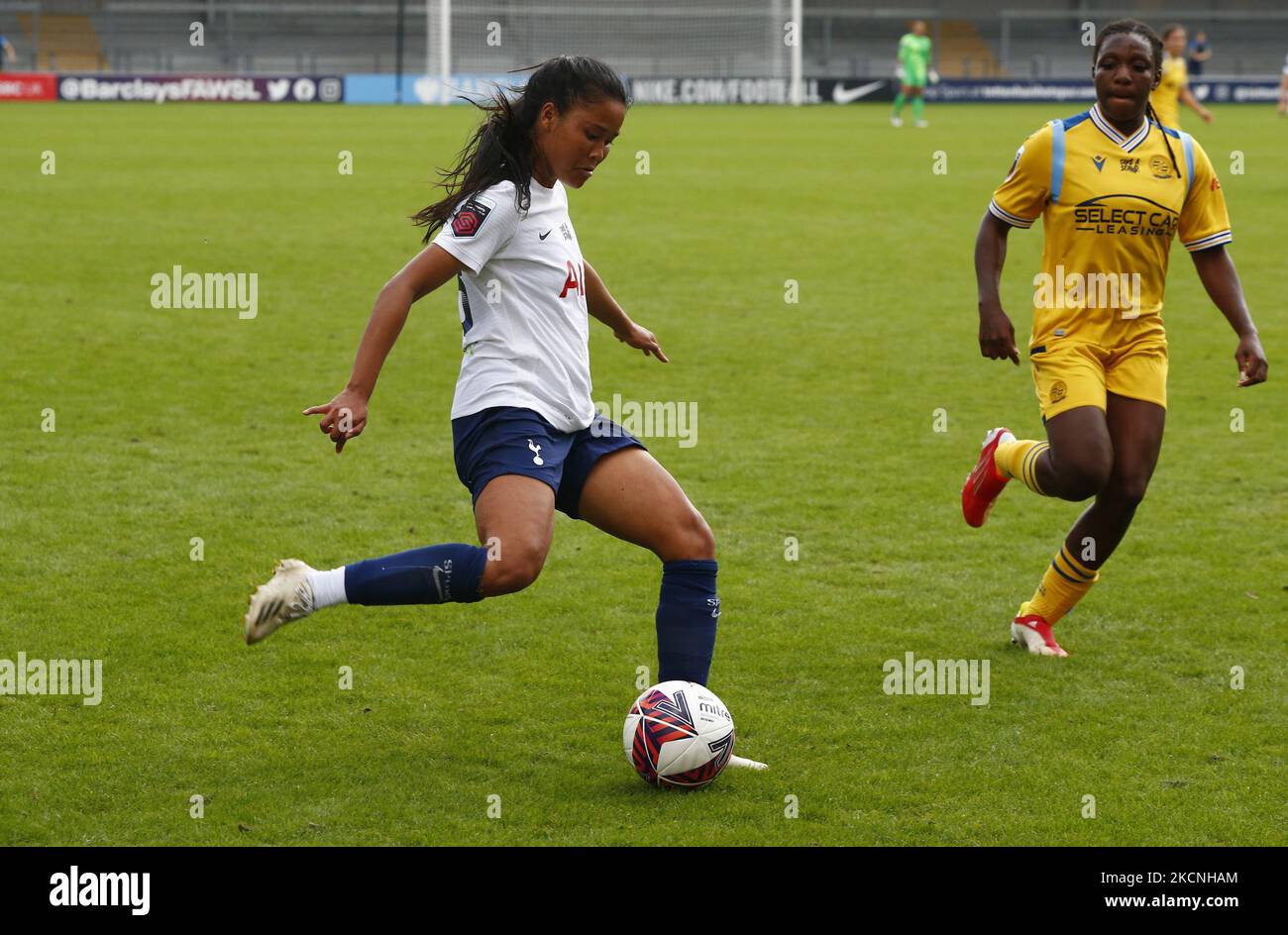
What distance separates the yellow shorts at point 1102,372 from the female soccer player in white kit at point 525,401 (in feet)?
4.93

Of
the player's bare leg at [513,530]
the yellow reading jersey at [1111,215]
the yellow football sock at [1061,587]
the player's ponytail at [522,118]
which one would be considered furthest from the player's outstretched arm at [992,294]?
the player's bare leg at [513,530]

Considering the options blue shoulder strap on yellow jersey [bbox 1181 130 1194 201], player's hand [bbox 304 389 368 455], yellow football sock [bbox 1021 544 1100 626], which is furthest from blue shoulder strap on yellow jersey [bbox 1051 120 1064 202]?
player's hand [bbox 304 389 368 455]

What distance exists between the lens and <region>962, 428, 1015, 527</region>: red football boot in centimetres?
590

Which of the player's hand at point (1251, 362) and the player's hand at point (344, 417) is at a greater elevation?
the player's hand at point (1251, 362)

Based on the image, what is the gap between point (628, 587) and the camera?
627 cm

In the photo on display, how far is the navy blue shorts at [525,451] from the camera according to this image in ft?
14.3

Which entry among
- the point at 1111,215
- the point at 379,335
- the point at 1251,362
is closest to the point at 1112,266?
the point at 1111,215

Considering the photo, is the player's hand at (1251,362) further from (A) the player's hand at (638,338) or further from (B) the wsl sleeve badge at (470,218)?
(B) the wsl sleeve badge at (470,218)

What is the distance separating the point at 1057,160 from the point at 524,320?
81.6 inches

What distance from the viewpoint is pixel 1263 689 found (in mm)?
5180

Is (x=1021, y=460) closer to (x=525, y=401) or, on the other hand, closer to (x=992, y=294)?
(x=992, y=294)

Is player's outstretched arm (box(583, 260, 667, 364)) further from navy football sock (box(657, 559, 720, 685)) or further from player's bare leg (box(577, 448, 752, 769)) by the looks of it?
navy football sock (box(657, 559, 720, 685))

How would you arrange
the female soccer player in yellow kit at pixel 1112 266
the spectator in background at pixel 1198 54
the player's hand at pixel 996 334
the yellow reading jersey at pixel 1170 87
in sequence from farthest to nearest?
1. the spectator in background at pixel 1198 54
2. the yellow reading jersey at pixel 1170 87
3. the player's hand at pixel 996 334
4. the female soccer player in yellow kit at pixel 1112 266

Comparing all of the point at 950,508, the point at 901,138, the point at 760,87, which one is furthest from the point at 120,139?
the point at 950,508
